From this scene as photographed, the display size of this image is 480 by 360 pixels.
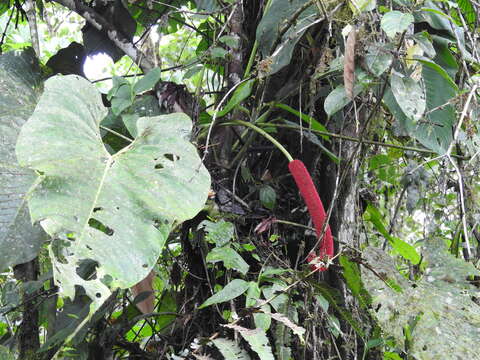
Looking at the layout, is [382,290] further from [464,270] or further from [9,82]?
[9,82]

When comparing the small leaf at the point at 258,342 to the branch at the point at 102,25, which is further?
the branch at the point at 102,25

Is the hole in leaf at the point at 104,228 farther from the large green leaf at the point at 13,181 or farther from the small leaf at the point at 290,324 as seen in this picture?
the small leaf at the point at 290,324

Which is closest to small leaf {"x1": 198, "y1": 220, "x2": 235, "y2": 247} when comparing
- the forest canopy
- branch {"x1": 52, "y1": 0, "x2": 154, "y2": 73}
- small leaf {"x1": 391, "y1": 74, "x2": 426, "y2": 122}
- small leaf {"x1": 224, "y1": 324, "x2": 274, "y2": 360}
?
the forest canopy

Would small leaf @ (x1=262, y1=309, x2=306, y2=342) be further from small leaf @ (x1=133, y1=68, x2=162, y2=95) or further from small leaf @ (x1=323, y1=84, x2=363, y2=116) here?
small leaf @ (x1=133, y1=68, x2=162, y2=95)

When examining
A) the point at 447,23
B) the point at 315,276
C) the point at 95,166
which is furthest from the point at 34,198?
the point at 447,23

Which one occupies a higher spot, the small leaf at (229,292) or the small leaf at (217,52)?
the small leaf at (217,52)

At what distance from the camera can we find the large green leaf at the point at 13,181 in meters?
1.03

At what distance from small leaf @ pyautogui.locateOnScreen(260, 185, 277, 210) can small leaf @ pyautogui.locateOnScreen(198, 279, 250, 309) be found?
0.30 m

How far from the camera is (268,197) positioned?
1411 millimetres

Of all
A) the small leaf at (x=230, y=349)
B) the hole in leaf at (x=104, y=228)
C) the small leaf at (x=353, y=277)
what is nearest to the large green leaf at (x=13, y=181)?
the hole in leaf at (x=104, y=228)

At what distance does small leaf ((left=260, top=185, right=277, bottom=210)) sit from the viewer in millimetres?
1408

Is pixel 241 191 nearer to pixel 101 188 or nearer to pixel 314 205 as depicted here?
pixel 314 205

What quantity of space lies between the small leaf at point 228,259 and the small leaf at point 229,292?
3 cm

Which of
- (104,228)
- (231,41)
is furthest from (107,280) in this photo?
(231,41)
